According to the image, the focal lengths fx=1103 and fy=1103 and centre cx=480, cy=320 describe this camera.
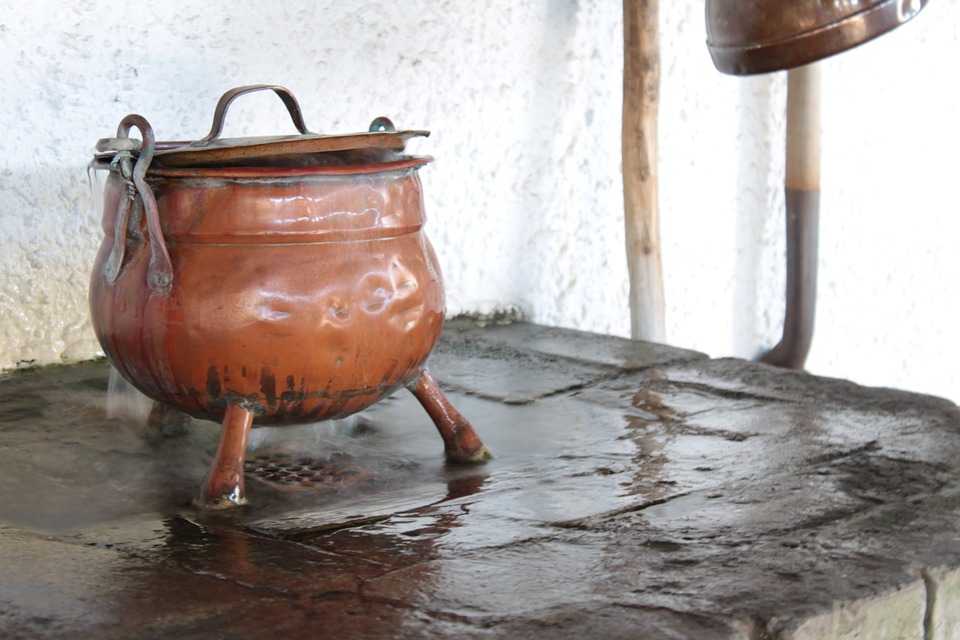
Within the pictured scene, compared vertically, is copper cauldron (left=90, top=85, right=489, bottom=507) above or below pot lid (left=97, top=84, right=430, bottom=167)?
below

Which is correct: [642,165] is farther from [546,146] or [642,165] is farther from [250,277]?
[250,277]

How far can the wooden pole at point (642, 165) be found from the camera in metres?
3.23

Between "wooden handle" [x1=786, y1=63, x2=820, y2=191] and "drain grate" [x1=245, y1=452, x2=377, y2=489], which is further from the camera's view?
"wooden handle" [x1=786, y1=63, x2=820, y2=191]

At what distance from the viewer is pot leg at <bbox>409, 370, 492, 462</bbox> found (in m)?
2.03

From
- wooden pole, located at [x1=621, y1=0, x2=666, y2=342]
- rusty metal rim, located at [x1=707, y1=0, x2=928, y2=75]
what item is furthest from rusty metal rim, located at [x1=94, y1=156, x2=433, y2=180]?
wooden pole, located at [x1=621, y1=0, x2=666, y2=342]

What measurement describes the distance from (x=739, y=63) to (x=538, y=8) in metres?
1.42

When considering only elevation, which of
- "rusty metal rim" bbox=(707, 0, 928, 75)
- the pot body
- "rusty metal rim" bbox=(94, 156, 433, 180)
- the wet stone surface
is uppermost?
"rusty metal rim" bbox=(707, 0, 928, 75)

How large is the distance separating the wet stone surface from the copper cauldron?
0.19m

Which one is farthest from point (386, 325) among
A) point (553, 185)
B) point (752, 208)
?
point (752, 208)

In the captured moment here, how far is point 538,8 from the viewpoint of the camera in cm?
326

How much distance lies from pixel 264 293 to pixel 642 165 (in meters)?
1.82

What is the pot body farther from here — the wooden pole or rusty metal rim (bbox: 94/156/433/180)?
the wooden pole

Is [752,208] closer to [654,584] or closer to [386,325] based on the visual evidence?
[386,325]

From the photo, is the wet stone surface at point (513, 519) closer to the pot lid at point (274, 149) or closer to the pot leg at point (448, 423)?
the pot leg at point (448, 423)
